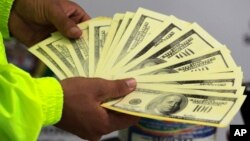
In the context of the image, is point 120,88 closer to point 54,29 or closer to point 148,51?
point 148,51

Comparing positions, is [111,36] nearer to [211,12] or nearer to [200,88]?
[200,88]

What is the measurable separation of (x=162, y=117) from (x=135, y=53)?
7.8 inches

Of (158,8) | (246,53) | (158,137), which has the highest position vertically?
(158,8)

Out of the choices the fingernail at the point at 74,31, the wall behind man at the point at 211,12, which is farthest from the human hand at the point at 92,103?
the wall behind man at the point at 211,12

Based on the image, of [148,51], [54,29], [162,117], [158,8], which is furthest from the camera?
[158,8]

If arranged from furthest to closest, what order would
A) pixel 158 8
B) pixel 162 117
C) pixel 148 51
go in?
pixel 158 8
pixel 148 51
pixel 162 117

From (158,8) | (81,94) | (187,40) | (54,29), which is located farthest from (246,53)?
(81,94)

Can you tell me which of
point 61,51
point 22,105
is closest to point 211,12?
point 61,51

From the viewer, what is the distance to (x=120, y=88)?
2.54ft

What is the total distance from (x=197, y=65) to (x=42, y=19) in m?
0.34

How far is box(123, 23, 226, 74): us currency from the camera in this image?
33.7 inches

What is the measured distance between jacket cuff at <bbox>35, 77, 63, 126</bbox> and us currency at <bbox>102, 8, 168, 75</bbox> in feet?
0.47

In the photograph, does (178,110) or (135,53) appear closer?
(178,110)

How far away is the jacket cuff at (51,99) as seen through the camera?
2.33ft
